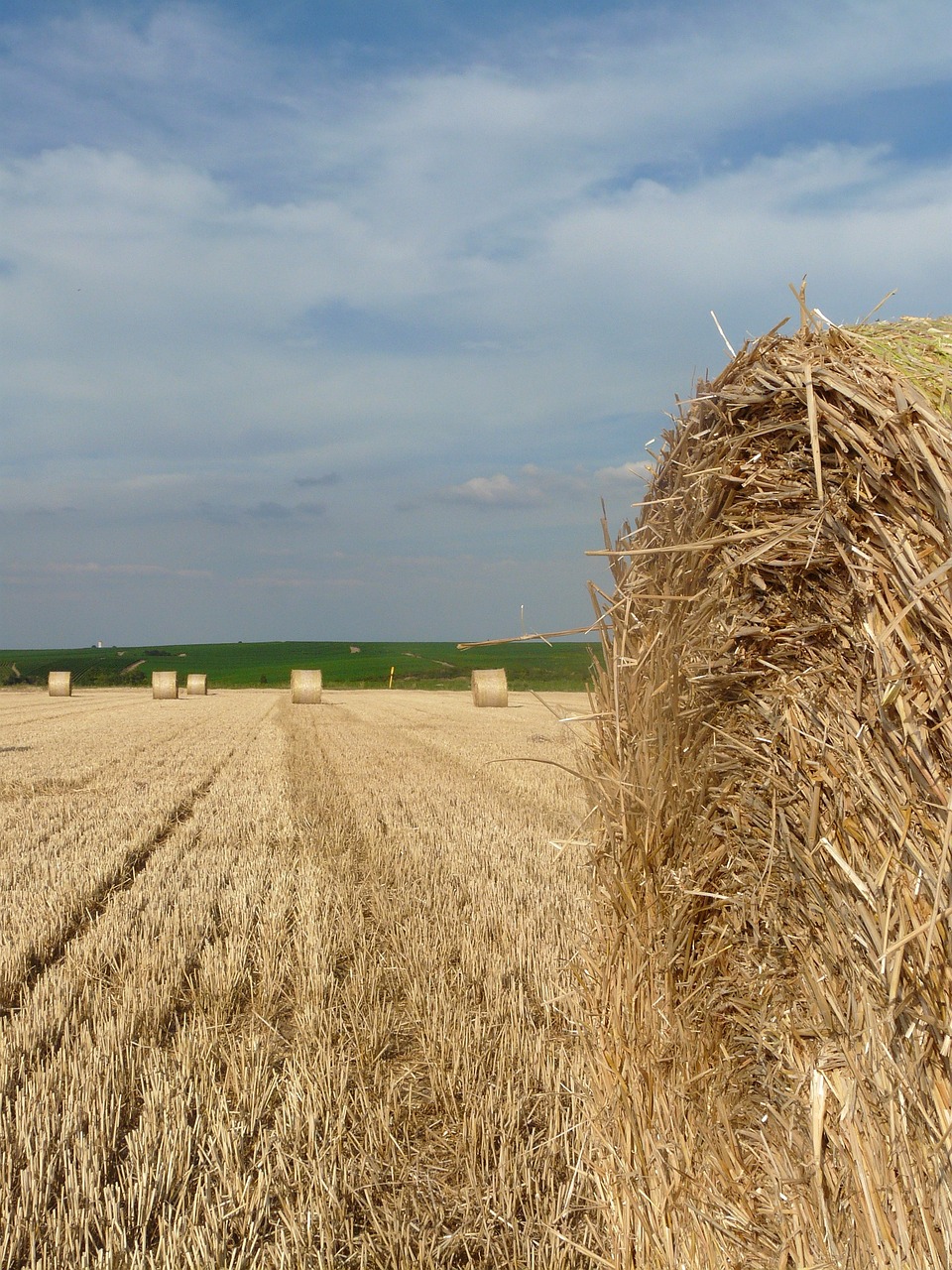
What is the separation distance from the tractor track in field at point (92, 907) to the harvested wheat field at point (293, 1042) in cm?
2

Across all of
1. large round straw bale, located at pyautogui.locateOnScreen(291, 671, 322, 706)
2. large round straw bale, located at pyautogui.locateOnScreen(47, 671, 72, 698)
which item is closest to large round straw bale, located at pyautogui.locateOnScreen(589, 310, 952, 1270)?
large round straw bale, located at pyautogui.locateOnScreen(291, 671, 322, 706)

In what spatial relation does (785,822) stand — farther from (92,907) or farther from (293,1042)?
(92,907)

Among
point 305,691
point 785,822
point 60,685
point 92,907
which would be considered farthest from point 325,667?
point 785,822

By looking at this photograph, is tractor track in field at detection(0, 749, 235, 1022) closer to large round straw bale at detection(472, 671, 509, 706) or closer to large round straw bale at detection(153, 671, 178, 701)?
large round straw bale at detection(472, 671, 509, 706)

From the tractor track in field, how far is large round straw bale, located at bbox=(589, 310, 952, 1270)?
3.00m

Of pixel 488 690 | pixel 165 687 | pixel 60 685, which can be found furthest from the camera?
pixel 60 685

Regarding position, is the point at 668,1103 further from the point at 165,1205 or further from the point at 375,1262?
the point at 165,1205

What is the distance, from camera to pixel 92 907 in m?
6.20

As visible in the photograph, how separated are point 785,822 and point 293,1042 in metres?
2.56

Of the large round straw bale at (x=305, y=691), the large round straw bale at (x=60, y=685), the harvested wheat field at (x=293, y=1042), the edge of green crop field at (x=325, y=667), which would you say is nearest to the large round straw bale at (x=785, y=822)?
the harvested wheat field at (x=293, y=1042)

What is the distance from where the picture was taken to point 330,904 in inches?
235

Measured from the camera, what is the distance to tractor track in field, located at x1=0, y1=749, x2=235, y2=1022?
4.81m

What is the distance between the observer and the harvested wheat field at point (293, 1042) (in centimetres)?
282

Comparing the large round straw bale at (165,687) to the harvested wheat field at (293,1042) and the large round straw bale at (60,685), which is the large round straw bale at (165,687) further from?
the harvested wheat field at (293,1042)
